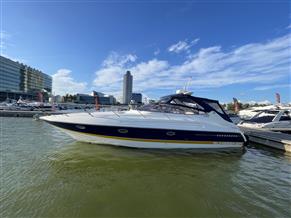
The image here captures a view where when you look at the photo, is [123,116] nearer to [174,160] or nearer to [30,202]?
[174,160]

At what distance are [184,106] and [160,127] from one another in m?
1.76

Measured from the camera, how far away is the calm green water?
3.90 metres

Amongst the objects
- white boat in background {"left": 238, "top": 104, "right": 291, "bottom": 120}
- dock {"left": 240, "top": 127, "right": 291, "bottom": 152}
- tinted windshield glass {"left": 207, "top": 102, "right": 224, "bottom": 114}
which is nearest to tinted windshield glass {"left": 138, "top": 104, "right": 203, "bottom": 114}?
tinted windshield glass {"left": 207, "top": 102, "right": 224, "bottom": 114}

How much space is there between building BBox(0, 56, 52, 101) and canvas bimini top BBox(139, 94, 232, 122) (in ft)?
236

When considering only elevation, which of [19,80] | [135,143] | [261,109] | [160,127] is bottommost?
[135,143]

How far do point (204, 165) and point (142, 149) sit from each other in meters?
2.64

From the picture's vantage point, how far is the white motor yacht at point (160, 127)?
321 inches

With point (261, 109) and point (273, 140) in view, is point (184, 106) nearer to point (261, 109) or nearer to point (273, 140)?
point (273, 140)

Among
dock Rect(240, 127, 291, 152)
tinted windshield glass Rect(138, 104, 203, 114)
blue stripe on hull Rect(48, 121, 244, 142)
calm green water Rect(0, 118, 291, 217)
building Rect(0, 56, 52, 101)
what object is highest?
building Rect(0, 56, 52, 101)

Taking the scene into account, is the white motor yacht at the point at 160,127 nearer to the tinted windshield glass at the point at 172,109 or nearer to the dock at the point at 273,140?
the tinted windshield glass at the point at 172,109

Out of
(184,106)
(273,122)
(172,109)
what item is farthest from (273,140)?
(172,109)

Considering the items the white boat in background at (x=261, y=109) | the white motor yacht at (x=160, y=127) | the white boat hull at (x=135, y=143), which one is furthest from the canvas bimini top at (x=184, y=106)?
the white boat in background at (x=261, y=109)

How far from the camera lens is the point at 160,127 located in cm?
828

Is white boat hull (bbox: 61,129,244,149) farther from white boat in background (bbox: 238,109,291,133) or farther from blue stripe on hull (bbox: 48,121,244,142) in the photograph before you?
white boat in background (bbox: 238,109,291,133)
